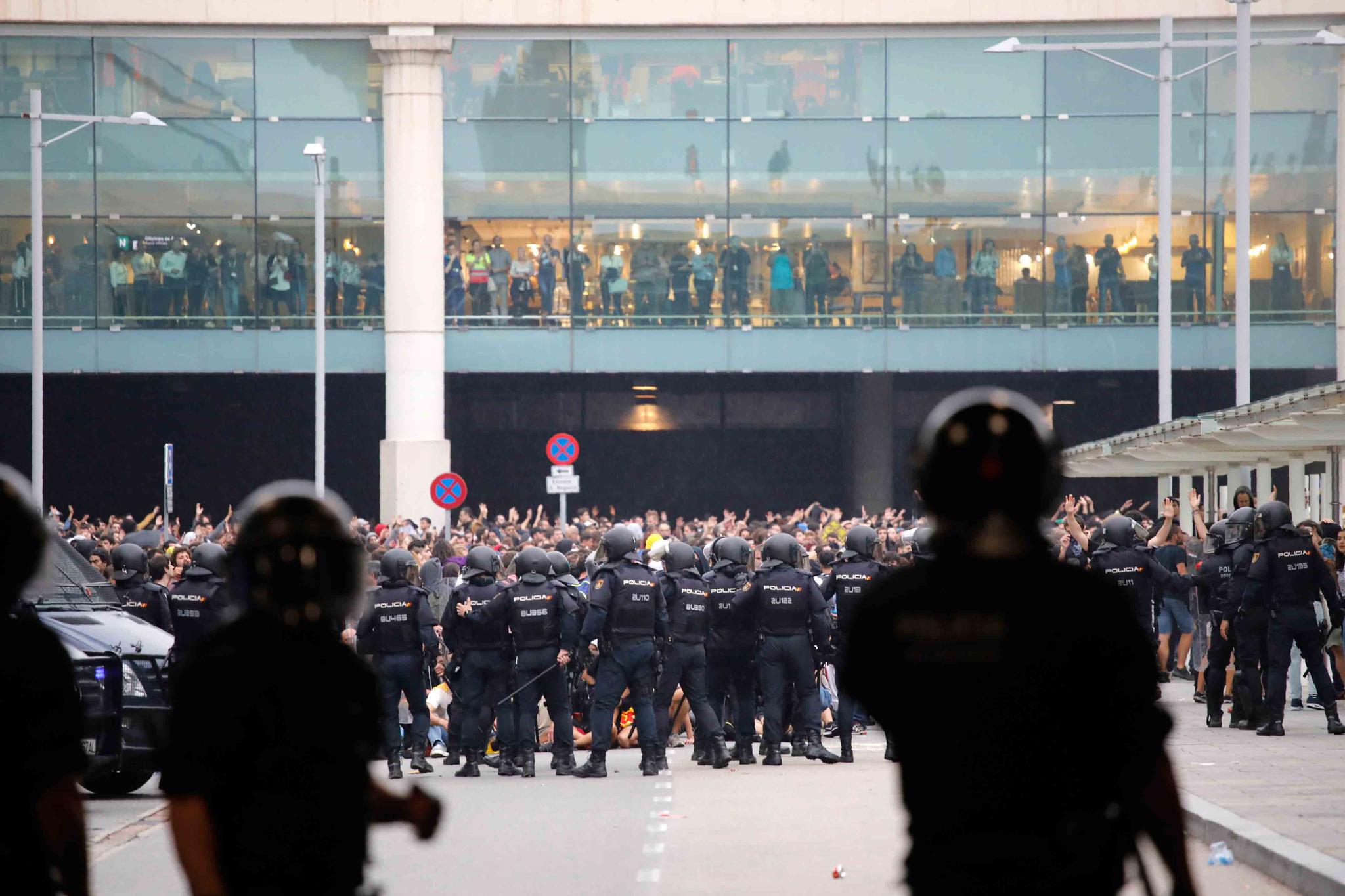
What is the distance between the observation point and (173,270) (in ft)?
120

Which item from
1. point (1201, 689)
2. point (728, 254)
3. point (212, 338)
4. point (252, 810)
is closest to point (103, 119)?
point (212, 338)

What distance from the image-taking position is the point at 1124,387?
41.1 m

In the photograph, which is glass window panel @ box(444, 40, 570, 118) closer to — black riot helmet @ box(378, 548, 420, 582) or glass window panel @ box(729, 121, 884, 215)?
glass window panel @ box(729, 121, 884, 215)

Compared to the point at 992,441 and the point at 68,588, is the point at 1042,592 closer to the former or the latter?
the point at 992,441

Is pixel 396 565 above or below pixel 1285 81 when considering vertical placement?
below

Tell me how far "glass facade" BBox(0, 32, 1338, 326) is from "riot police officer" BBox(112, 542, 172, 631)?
64.2 feet

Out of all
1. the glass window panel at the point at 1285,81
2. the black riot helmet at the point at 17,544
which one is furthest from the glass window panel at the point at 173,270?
the black riot helmet at the point at 17,544

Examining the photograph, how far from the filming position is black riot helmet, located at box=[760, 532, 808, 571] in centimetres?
1630

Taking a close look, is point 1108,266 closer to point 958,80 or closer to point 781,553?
point 958,80

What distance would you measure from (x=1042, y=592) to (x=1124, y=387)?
3872cm

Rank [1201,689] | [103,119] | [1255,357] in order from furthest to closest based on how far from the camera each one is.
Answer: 1. [1255,357]
2. [103,119]
3. [1201,689]

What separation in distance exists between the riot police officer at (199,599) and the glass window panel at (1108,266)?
23300 mm

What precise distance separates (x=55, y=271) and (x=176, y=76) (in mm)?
4317

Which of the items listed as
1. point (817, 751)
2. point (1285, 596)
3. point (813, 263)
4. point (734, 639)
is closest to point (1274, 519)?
point (1285, 596)
